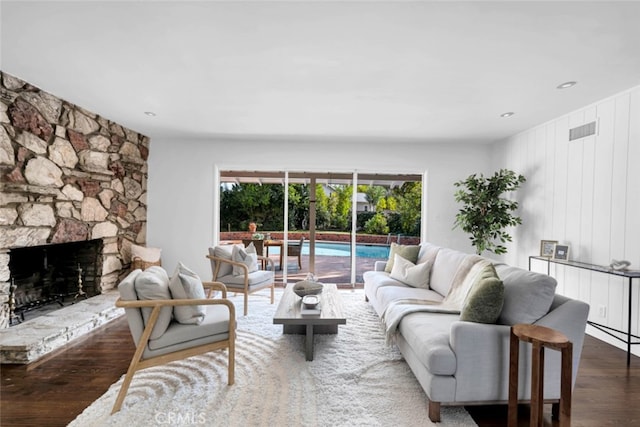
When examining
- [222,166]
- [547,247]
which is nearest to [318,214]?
[222,166]

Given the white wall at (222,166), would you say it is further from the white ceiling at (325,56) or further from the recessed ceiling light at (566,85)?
the recessed ceiling light at (566,85)

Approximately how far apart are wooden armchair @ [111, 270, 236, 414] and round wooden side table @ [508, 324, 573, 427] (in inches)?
72.2

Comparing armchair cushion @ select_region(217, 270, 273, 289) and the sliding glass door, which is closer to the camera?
armchair cushion @ select_region(217, 270, 273, 289)

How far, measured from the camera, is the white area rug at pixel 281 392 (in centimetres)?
202

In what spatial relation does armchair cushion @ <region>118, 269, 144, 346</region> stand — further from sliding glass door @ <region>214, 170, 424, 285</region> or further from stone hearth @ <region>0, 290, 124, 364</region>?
sliding glass door @ <region>214, 170, 424, 285</region>

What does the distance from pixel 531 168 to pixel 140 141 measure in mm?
5933

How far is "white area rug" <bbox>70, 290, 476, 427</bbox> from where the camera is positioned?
6.64 ft

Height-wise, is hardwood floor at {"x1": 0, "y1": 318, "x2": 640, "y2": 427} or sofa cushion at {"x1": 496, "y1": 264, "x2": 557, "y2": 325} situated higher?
sofa cushion at {"x1": 496, "y1": 264, "x2": 557, "y2": 325}

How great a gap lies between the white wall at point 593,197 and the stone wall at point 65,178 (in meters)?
5.89

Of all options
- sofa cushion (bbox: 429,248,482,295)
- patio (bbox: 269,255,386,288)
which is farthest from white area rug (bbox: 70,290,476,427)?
patio (bbox: 269,255,386,288)

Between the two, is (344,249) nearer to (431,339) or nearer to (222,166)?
(222,166)

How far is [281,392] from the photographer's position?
231cm

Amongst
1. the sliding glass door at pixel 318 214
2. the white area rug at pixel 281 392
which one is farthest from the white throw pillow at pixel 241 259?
the sliding glass door at pixel 318 214

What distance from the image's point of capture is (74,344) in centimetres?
314
